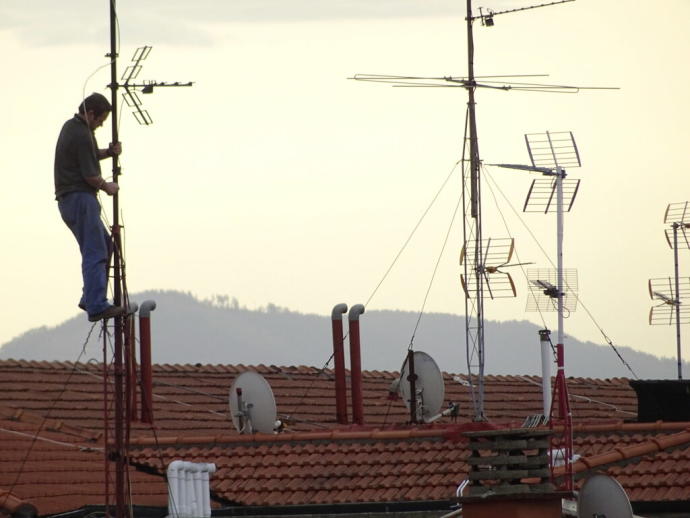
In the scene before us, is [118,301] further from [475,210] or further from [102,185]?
[475,210]

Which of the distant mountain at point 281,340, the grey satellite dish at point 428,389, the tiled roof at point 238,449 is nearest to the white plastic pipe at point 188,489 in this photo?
the tiled roof at point 238,449

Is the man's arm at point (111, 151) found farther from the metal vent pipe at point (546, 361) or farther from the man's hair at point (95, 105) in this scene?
the metal vent pipe at point (546, 361)

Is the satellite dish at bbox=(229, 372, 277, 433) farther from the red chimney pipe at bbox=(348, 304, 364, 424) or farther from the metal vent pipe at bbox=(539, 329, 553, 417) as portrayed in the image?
the metal vent pipe at bbox=(539, 329, 553, 417)

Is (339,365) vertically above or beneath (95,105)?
beneath

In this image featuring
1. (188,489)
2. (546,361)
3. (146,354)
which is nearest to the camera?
(188,489)

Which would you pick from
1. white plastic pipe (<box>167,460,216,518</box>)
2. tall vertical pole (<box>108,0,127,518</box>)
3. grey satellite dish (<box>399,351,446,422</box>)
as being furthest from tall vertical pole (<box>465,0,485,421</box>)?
tall vertical pole (<box>108,0,127,518</box>)

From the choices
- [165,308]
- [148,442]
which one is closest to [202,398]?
[148,442]

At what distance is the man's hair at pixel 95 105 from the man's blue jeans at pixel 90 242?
76 centimetres

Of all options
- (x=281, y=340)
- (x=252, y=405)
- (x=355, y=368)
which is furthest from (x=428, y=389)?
(x=281, y=340)

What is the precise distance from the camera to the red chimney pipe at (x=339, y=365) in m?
30.3

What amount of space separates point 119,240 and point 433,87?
463 inches

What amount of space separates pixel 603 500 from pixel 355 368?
10550mm

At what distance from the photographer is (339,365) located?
30.4 metres

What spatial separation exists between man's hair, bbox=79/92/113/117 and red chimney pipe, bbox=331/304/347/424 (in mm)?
14069
